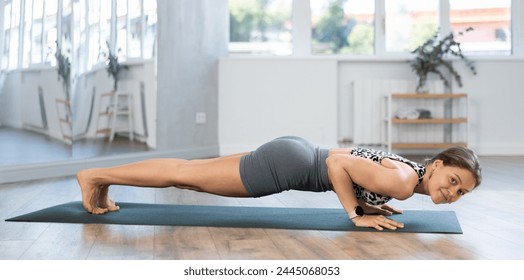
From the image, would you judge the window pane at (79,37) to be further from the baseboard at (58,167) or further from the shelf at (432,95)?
the shelf at (432,95)

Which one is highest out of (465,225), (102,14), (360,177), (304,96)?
(102,14)

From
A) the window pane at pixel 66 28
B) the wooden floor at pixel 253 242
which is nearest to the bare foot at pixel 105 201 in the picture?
the wooden floor at pixel 253 242

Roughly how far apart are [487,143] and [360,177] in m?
4.70

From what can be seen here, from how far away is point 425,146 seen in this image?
20.2 ft

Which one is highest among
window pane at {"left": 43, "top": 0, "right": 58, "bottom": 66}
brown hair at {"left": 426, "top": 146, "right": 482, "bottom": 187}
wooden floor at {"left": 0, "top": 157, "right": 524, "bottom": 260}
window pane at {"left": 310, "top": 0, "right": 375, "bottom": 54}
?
window pane at {"left": 310, "top": 0, "right": 375, "bottom": 54}

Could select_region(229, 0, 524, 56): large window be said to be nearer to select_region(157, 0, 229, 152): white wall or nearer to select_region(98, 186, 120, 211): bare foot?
select_region(157, 0, 229, 152): white wall

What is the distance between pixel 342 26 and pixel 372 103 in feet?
2.89

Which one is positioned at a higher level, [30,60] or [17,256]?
[30,60]

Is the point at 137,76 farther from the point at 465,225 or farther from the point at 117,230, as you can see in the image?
the point at 465,225

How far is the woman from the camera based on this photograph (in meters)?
2.18

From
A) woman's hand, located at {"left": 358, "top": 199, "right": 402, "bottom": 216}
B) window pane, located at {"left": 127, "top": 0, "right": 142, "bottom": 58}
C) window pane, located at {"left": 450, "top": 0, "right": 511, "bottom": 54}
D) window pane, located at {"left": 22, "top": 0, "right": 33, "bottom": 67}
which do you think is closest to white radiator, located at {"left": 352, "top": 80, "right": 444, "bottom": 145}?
window pane, located at {"left": 450, "top": 0, "right": 511, "bottom": 54}

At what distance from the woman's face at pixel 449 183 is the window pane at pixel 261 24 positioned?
460 centimetres
